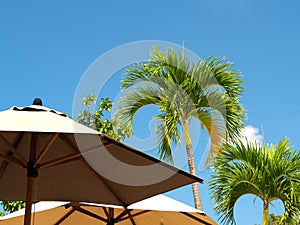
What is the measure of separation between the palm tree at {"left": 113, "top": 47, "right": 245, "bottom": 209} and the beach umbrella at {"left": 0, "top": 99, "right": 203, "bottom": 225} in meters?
7.36

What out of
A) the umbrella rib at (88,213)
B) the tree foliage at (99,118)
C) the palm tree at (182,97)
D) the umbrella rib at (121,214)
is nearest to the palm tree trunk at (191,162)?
the palm tree at (182,97)

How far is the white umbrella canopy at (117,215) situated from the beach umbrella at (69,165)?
802 millimetres

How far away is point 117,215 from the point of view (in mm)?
6387

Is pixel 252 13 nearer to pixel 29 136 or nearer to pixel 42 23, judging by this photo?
pixel 42 23

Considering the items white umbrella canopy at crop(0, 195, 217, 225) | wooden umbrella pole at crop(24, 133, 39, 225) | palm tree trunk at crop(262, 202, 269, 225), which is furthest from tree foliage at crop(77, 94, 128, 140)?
wooden umbrella pole at crop(24, 133, 39, 225)

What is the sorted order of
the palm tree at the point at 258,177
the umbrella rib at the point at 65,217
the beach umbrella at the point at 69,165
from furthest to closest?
the palm tree at the point at 258,177 < the umbrella rib at the point at 65,217 < the beach umbrella at the point at 69,165

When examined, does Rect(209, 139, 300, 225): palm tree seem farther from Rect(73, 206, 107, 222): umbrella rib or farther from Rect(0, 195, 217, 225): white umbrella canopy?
Rect(73, 206, 107, 222): umbrella rib

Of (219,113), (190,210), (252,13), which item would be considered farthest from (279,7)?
(190,210)

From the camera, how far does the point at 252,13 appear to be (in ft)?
56.6

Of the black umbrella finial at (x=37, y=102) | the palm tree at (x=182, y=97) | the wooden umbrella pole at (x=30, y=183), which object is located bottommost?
the wooden umbrella pole at (x=30, y=183)

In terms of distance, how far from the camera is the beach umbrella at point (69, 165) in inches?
133

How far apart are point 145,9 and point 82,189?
11498 mm

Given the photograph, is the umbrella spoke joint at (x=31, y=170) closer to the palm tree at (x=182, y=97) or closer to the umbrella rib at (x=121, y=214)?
the umbrella rib at (x=121, y=214)

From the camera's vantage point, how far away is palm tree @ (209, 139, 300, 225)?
986 cm
